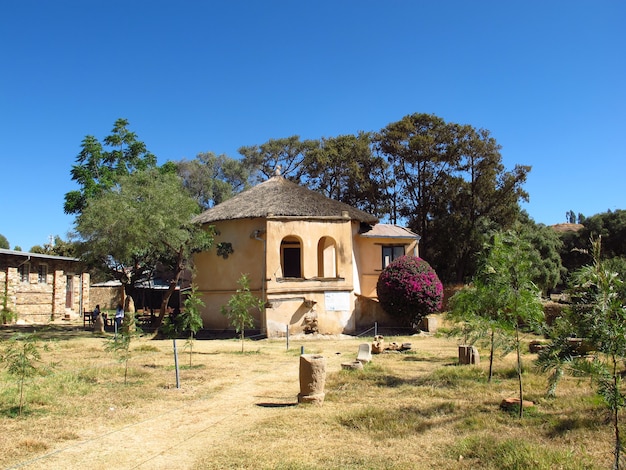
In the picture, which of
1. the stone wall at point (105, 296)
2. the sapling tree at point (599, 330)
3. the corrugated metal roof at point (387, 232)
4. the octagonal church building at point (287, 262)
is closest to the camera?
the sapling tree at point (599, 330)

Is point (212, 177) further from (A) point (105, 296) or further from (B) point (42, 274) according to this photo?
(B) point (42, 274)

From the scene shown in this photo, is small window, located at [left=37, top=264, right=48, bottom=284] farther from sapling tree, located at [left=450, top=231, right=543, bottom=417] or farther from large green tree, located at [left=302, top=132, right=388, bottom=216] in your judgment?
sapling tree, located at [left=450, top=231, right=543, bottom=417]

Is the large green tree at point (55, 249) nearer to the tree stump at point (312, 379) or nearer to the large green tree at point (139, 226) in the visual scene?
the large green tree at point (139, 226)

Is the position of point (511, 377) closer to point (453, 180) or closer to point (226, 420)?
point (226, 420)

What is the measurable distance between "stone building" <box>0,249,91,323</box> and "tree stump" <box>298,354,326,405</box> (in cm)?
2461

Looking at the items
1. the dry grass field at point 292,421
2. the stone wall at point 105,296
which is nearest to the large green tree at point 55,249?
the stone wall at point 105,296

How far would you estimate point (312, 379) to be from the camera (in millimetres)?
10391

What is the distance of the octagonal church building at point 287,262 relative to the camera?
24.5m

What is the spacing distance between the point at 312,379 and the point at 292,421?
140 centimetres

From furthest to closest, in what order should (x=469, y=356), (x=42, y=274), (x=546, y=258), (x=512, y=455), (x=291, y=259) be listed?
(x=546, y=258) < (x=42, y=274) < (x=291, y=259) < (x=469, y=356) < (x=512, y=455)

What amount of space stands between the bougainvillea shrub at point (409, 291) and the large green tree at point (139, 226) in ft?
29.6

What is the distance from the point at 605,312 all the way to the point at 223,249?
858 inches

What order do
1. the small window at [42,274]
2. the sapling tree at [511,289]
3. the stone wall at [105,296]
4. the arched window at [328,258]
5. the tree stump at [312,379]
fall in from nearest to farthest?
1. the sapling tree at [511,289]
2. the tree stump at [312,379]
3. the arched window at [328,258]
4. the small window at [42,274]
5. the stone wall at [105,296]

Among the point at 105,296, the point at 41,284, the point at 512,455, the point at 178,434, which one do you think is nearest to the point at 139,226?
the point at 178,434
